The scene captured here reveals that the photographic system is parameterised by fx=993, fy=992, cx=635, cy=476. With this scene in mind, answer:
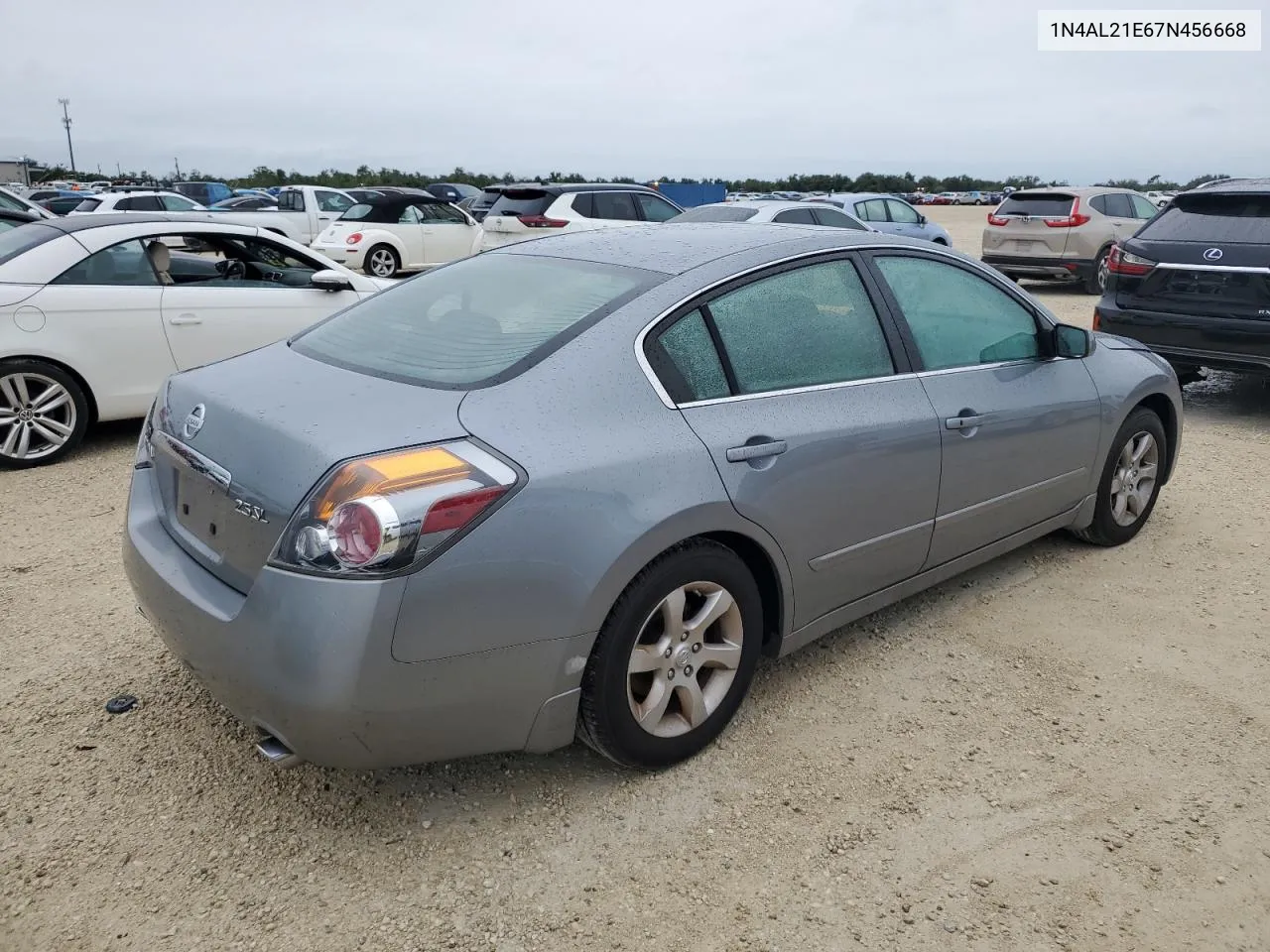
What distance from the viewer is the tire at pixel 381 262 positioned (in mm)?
15469

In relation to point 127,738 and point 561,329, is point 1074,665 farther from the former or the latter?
point 127,738

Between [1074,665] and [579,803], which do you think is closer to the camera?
[579,803]

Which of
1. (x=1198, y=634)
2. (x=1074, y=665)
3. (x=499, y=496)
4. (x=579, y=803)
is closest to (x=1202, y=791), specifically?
(x=1074, y=665)

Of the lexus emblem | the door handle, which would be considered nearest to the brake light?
the door handle

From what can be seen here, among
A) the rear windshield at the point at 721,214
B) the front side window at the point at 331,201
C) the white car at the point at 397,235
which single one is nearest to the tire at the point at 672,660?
the rear windshield at the point at 721,214

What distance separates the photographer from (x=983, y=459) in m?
3.63

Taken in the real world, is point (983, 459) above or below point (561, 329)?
below

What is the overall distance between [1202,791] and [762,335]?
1.83 m

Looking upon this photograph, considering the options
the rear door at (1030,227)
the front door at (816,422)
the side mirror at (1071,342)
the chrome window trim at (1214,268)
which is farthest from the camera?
the rear door at (1030,227)

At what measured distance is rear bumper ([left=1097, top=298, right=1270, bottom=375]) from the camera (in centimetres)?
657

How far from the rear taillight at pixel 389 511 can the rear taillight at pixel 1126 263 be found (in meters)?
6.42

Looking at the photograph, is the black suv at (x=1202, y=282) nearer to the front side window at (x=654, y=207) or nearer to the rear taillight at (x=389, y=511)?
the rear taillight at (x=389, y=511)

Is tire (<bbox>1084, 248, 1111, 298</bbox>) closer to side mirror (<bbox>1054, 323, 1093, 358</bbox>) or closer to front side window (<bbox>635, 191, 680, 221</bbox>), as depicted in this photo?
front side window (<bbox>635, 191, 680, 221</bbox>)

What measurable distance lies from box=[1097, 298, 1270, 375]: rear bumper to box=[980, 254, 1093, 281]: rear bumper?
7.52m
